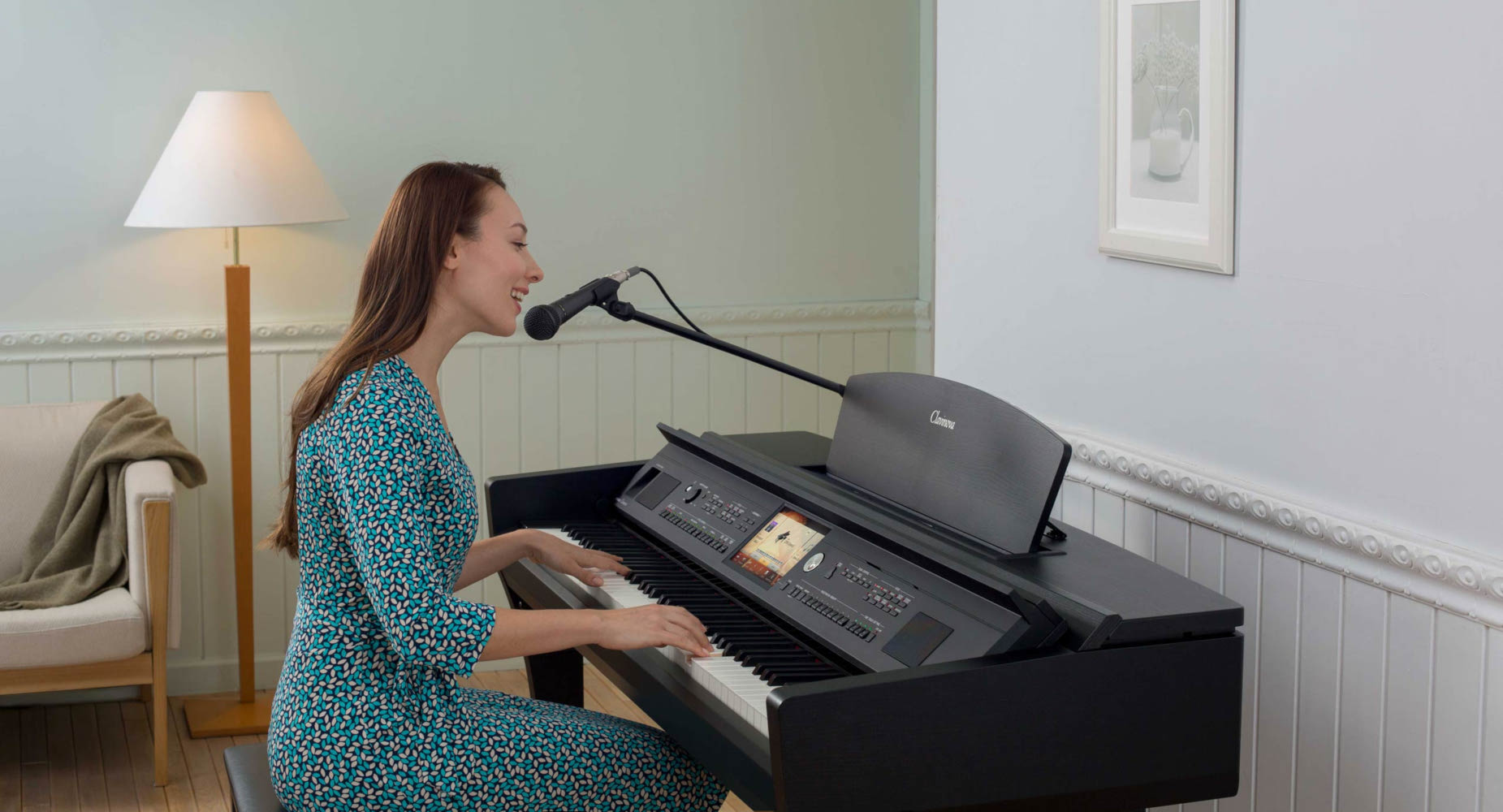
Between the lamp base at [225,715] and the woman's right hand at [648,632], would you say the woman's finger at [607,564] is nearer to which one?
the woman's right hand at [648,632]

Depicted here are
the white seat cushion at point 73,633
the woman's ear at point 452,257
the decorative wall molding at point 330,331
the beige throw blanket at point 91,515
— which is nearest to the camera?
the woman's ear at point 452,257

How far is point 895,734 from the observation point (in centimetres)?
169

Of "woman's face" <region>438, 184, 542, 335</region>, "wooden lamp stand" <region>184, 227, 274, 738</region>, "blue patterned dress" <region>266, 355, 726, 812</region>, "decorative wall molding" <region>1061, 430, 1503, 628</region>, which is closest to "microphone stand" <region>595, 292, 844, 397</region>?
"woman's face" <region>438, 184, 542, 335</region>

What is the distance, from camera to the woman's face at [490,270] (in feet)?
6.99

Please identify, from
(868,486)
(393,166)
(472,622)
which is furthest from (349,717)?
(393,166)

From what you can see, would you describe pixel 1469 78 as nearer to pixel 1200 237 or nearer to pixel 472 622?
pixel 1200 237

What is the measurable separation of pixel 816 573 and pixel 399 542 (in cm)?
58

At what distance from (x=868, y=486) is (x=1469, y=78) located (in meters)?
1.01

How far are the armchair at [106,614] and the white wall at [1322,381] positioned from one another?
2056 millimetres

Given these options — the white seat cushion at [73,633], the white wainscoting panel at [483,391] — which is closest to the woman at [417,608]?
the white seat cushion at [73,633]

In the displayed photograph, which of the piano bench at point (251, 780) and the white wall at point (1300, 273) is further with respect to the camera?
the piano bench at point (251, 780)

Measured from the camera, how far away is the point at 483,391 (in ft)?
14.1

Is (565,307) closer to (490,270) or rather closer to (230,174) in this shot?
(490,270)

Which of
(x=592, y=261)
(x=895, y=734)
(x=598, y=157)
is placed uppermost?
(x=598, y=157)
